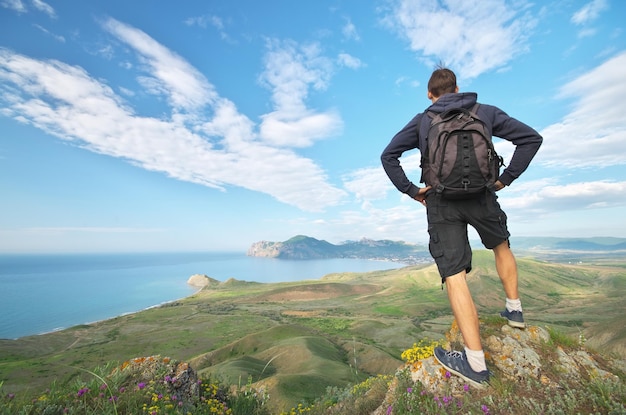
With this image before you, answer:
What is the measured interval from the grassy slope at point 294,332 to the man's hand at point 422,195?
2.41 metres

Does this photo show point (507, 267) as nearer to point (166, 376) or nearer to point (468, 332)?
point (468, 332)

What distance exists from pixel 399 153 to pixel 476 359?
329cm

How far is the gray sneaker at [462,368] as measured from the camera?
13.9ft

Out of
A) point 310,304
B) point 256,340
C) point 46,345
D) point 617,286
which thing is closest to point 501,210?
point 256,340

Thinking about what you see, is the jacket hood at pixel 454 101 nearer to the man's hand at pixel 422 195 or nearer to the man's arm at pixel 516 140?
the man's arm at pixel 516 140

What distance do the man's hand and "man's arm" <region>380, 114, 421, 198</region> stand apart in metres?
0.08

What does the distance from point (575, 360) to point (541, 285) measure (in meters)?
243

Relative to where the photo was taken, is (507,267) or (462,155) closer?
(462,155)

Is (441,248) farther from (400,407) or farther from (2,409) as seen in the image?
(2,409)

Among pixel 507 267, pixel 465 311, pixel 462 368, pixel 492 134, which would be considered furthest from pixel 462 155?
pixel 462 368

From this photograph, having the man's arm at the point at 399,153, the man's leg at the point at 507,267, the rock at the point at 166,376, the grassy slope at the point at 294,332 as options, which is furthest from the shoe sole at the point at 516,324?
the rock at the point at 166,376

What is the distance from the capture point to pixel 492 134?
180 inches

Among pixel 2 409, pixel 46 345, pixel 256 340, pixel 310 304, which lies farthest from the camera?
pixel 310 304

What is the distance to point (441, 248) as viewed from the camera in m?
4.46
